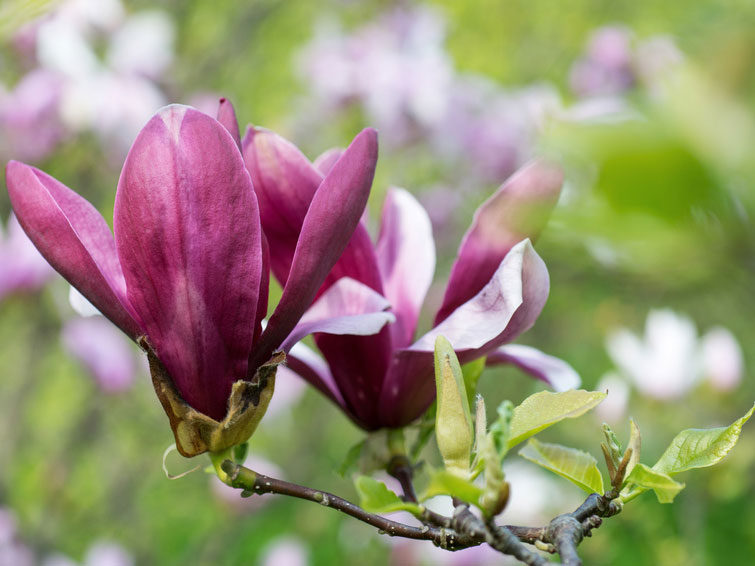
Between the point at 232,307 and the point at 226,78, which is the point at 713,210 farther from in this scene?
the point at 226,78

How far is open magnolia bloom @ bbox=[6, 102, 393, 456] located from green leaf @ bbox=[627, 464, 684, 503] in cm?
17

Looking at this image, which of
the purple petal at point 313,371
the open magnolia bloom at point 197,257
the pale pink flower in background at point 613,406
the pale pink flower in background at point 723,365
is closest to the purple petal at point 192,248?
the open magnolia bloom at point 197,257

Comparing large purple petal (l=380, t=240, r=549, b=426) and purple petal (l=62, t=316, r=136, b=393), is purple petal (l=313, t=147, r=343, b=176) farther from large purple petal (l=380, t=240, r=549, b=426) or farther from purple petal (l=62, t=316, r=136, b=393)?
purple petal (l=62, t=316, r=136, b=393)

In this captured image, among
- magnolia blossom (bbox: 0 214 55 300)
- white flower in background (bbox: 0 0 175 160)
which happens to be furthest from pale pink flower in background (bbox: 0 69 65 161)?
magnolia blossom (bbox: 0 214 55 300)

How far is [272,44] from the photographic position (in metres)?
4.34

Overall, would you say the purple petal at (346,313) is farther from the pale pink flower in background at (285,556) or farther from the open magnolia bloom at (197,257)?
the pale pink flower in background at (285,556)

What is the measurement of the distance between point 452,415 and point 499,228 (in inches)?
6.4

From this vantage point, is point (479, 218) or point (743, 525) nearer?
point (479, 218)

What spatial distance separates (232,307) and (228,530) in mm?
2088

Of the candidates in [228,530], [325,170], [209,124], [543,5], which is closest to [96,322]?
[228,530]

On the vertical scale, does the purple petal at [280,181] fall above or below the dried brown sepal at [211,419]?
above

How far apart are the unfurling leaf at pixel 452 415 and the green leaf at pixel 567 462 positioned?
31 mm

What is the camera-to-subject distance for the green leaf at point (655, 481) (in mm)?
422

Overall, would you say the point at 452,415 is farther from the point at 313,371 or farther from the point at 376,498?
the point at 313,371
